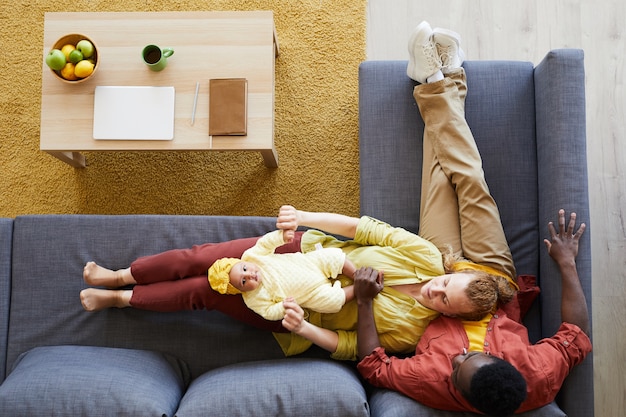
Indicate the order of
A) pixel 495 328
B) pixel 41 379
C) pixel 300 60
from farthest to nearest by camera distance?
pixel 300 60 → pixel 495 328 → pixel 41 379

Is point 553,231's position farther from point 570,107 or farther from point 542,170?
point 570,107

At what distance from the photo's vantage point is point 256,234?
6.88 feet

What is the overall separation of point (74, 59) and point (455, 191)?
1.44m

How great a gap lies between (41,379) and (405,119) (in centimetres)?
152

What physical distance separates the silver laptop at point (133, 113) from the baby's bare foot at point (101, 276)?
18.2 inches

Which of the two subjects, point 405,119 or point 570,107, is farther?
point 405,119

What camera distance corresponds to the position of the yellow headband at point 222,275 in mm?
1865

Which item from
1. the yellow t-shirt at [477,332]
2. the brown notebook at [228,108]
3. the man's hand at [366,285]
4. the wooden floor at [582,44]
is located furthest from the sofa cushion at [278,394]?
the wooden floor at [582,44]

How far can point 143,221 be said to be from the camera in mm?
2084

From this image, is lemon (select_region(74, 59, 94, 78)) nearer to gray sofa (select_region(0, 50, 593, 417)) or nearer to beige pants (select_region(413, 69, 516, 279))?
gray sofa (select_region(0, 50, 593, 417))

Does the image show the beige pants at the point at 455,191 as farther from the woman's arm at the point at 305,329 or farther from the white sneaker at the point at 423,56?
the woman's arm at the point at 305,329

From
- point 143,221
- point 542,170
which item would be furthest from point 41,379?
point 542,170

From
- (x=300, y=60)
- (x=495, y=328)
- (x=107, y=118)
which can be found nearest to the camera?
(x=495, y=328)

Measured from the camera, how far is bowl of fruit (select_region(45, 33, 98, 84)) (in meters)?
2.01
